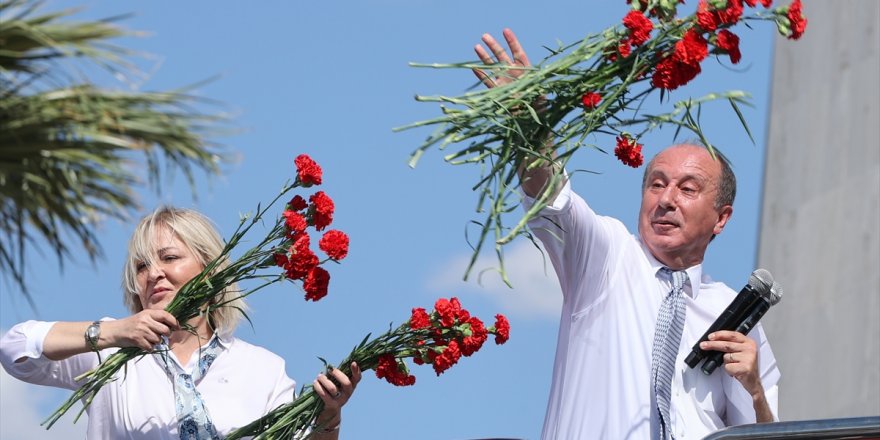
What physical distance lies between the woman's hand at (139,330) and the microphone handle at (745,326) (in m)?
1.49

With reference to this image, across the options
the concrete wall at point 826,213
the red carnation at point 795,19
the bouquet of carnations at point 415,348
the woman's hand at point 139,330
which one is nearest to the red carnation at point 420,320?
the bouquet of carnations at point 415,348

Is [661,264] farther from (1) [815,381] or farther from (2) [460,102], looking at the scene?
(1) [815,381]

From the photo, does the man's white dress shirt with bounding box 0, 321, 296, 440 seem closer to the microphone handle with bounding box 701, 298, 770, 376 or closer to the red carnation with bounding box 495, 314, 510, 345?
the red carnation with bounding box 495, 314, 510, 345

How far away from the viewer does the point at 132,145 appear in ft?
10.1

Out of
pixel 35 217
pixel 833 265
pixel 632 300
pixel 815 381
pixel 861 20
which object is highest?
pixel 861 20

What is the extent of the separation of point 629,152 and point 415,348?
0.79 m

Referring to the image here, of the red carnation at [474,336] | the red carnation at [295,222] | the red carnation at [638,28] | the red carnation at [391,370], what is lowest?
the red carnation at [391,370]

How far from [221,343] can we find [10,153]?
1.47 m

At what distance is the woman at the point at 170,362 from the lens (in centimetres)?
405

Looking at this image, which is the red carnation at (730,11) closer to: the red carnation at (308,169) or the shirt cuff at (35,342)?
the red carnation at (308,169)

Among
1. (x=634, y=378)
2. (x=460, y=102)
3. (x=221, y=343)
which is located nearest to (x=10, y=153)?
(x=460, y=102)

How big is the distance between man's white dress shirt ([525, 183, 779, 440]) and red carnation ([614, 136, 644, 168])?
0.62 feet

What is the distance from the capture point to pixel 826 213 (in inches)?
499

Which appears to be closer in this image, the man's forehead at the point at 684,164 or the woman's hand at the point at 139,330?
the woman's hand at the point at 139,330
